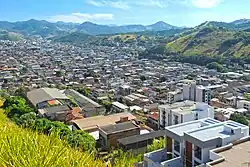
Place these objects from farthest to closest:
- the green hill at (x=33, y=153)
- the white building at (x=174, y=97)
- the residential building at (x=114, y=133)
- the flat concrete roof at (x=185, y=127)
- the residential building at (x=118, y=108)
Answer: the white building at (x=174, y=97), the residential building at (x=118, y=108), the residential building at (x=114, y=133), the flat concrete roof at (x=185, y=127), the green hill at (x=33, y=153)

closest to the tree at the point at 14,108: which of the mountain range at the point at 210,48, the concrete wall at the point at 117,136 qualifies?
the concrete wall at the point at 117,136

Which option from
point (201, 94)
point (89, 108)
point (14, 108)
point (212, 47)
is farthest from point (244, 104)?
point (212, 47)

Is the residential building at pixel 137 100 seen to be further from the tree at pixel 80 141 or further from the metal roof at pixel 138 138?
the tree at pixel 80 141

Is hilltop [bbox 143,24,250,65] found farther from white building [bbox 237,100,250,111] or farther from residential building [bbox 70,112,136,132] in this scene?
residential building [bbox 70,112,136,132]

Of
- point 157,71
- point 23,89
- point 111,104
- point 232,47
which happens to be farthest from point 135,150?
point 232,47

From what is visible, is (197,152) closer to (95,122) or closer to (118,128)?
(118,128)

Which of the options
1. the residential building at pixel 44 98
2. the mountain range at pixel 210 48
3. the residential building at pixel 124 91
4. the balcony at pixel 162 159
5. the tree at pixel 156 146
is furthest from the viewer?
the mountain range at pixel 210 48

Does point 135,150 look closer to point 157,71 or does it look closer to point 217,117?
point 217,117

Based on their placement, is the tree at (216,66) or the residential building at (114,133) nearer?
the residential building at (114,133)
